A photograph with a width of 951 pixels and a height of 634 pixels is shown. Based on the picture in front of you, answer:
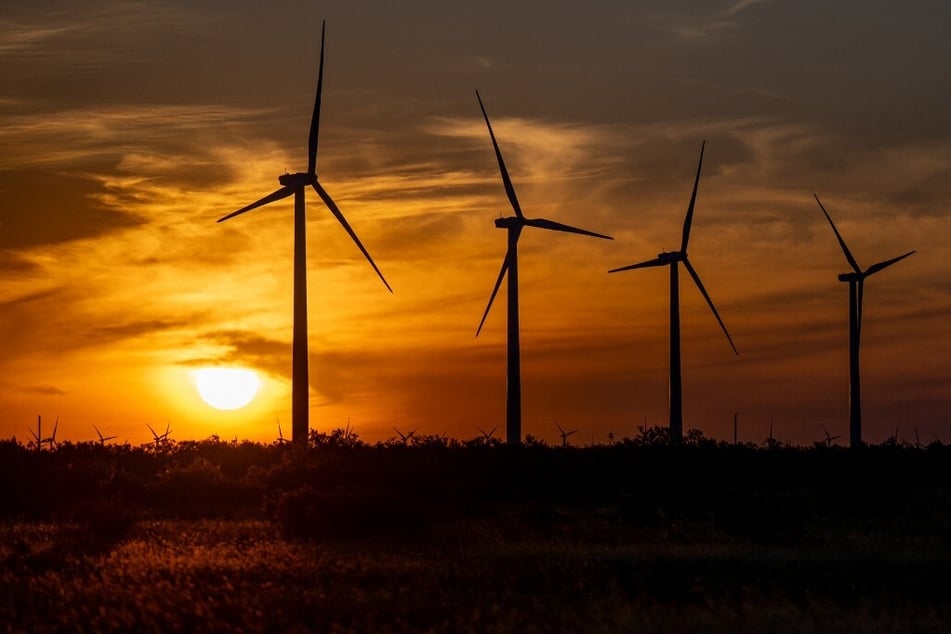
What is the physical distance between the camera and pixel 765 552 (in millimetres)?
36594

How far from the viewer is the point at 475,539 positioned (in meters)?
41.2

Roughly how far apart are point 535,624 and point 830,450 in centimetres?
6170

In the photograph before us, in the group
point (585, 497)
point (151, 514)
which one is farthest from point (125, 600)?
point (585, 497)

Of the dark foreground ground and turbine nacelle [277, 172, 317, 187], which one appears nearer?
the dark foreground ground

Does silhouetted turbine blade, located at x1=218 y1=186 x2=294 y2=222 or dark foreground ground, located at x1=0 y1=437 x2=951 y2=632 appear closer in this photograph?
dark foreground ground, located at x1=0 y1=437 x2=951 y2=632

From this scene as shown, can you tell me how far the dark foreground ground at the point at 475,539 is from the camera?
A: 2528 cm

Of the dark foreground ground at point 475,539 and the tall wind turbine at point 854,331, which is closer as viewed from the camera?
the dark foreground ground at point 475,539

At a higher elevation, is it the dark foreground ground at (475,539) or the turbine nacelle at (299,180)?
the turbine nacelle at (299,180)

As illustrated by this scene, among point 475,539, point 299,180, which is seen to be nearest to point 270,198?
point 299,180

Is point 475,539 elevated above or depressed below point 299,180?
below

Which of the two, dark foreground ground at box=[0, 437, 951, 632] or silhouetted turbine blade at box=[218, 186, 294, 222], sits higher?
silhouetted turbine blade at box=[218, 186, 294, 222]

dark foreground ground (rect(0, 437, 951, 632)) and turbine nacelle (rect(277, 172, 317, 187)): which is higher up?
turbine nacelle (rect(277, 172, 317, 187))

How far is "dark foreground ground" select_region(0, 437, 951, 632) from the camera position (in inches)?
995

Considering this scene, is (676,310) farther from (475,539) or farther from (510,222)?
(475,539)
